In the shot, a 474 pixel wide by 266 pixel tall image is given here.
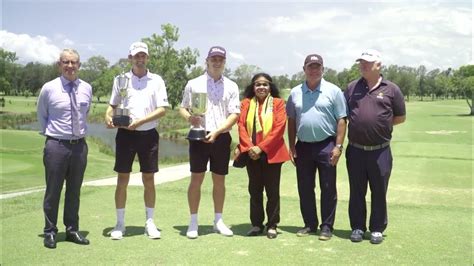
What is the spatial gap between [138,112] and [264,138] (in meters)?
1.62

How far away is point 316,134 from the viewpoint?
600 centimetres

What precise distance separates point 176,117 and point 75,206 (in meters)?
53.3

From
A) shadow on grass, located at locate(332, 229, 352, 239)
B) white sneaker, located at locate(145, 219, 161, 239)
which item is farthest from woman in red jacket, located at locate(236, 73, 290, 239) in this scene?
white sneaker, located at locate(145, 219, 161, 239)

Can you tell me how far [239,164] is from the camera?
6160 mm

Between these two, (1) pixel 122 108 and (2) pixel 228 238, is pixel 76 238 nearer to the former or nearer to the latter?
(1) pixel 122 108

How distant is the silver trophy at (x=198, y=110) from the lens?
5750 mm

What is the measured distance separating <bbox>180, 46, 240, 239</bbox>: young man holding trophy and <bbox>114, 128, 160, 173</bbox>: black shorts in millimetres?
512

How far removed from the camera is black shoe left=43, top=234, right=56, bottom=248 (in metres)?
→ 5.41

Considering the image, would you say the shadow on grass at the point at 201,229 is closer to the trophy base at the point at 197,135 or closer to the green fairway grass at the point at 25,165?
the trophy base at the point at 197,135

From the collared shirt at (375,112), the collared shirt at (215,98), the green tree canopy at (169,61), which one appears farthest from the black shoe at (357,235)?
the green tree canopy at (169,61)

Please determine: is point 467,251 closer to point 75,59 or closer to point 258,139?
point 258,139

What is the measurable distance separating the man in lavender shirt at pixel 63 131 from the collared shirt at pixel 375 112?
335cm

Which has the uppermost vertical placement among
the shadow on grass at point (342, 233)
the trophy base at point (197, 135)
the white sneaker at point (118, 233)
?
the trophy base at point (197, 135)

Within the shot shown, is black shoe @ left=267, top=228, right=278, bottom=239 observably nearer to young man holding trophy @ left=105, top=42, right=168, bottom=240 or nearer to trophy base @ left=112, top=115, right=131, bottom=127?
young man holding trophy @ left=105, top=42, right=168, bottom=240
